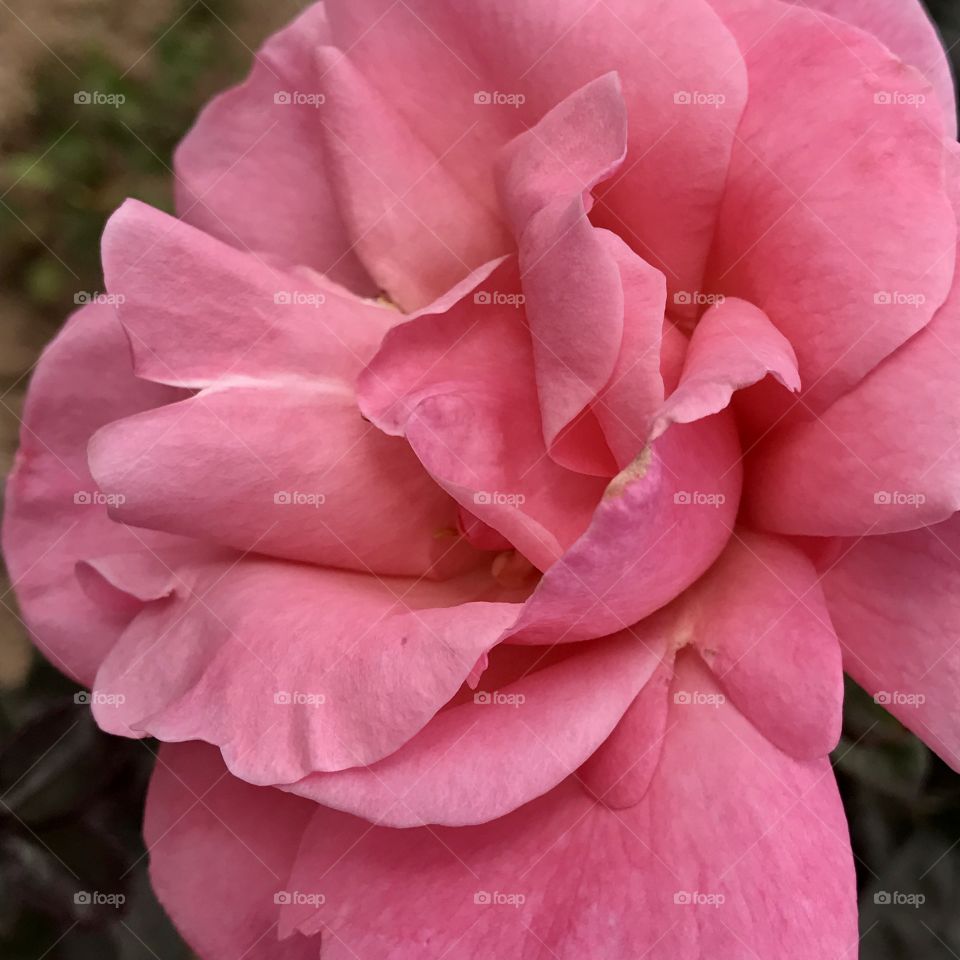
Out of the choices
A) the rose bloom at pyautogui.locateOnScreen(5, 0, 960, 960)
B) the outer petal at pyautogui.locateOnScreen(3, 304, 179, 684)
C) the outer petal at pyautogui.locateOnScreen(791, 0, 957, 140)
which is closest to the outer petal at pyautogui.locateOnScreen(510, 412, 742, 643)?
the rose bloom at pyautogui.locateOnScreen(5, 0, 960, 960)

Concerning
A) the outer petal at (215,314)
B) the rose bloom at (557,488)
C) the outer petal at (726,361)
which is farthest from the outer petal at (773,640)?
the outer petal at (215,314)

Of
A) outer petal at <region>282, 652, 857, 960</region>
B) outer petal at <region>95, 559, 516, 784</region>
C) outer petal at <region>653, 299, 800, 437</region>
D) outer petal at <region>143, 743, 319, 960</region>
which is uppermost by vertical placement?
outer petal at <region>653, 299, 800, 437</region>

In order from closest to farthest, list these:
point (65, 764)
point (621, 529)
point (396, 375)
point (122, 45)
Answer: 1. point (621, 529)
2. point (396, 375)
3. point (65, 764)
4. point (122, 45)

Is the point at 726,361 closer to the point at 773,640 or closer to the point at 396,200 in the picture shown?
the point at 773,640

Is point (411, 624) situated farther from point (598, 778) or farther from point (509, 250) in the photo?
point (509, 250)

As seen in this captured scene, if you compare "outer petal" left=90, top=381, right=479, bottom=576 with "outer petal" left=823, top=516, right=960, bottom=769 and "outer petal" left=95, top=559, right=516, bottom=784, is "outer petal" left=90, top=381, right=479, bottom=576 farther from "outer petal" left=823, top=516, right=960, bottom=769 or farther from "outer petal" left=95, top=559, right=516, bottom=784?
"outer petal" left=823, top=516, right=960, bottom=769

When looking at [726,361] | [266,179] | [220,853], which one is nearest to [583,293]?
[726,361]

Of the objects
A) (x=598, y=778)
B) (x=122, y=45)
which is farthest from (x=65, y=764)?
(x=122, y=45)
